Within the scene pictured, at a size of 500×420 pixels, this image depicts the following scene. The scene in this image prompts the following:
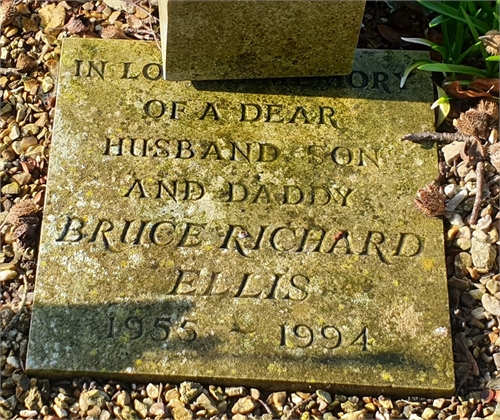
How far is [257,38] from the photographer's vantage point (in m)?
3.51

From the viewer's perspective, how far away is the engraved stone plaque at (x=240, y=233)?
10.1ft

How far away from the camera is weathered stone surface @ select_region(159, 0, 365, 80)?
339cm

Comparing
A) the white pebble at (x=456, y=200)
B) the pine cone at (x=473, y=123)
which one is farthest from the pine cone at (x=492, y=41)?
the white pebble at (x=456, y=200)

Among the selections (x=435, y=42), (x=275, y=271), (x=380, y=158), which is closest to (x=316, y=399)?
(x=275, y=271)

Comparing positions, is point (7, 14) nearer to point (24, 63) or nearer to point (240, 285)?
point (24, 63)

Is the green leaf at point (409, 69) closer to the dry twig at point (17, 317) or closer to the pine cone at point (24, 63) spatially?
the pine cone at point (24, 63)

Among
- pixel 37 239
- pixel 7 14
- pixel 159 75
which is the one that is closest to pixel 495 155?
pixel 159 75

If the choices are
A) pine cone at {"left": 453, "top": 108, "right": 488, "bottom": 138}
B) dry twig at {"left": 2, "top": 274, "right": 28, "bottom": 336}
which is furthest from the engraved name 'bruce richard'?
pine cone at {"left": 453, "top": 108, "right": 488, "bottom": 138}

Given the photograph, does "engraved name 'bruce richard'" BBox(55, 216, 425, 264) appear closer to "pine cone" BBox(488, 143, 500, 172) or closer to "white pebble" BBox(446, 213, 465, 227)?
"white pebble" BBox(446, 213, 465, 227)

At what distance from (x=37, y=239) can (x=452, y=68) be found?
197 centimetres

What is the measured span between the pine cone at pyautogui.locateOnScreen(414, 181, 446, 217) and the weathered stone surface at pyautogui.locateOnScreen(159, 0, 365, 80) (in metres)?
0.69

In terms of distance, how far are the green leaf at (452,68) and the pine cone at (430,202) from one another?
61 centimetres

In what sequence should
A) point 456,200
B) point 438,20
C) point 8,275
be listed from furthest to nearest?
point 438,20 → point 456,200 → point 8,275

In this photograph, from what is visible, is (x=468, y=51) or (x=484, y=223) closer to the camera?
(x=484, y=223)
